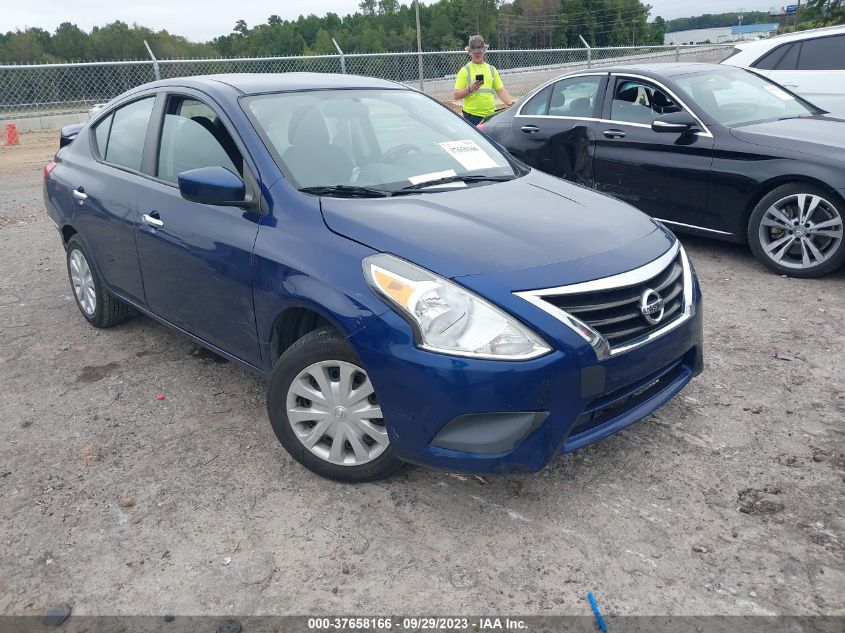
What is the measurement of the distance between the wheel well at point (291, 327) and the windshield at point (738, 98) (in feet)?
14.0

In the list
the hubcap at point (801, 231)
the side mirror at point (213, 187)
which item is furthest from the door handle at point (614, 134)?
the side mirror at point (213, 187)

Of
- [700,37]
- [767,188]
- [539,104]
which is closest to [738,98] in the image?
[767,188]

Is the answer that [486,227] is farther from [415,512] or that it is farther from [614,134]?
[614,134]

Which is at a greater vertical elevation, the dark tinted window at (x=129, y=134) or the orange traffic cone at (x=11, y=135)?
the dark tinted window at (x=129, y=134)

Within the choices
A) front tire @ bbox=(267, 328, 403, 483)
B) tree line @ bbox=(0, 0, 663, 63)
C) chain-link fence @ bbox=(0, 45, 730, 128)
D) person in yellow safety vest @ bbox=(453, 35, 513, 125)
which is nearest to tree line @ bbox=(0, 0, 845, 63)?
tree line @ bbox=(0, 0, 663, 63)

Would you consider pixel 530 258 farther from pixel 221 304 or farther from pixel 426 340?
pixel 221 304

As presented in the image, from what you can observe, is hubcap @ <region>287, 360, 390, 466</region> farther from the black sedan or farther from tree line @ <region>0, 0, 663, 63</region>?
A: tree line @ <region>0, 0, 663, 63</region>

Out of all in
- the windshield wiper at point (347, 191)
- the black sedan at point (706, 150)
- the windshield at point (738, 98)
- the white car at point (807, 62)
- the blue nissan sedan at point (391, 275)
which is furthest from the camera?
the white car at point (807, 62)

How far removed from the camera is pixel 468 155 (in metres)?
3.78

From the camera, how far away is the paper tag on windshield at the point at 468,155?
3705 millimetres

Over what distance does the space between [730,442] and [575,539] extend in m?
1.04

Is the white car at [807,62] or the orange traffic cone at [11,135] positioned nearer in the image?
the white car at [807,62]

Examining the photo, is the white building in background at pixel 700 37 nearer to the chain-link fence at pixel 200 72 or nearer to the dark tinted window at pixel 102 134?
the chain-link fence at pixel 200 72

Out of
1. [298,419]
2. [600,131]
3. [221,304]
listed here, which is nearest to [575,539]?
[298,419]
